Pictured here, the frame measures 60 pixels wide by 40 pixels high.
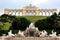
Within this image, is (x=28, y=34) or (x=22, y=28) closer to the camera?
(x=28, y=34)

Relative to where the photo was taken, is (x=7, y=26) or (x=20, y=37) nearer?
(x=20, y=37)

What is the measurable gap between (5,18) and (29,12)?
94.6 ft

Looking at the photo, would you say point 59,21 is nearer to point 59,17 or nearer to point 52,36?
point 59,17

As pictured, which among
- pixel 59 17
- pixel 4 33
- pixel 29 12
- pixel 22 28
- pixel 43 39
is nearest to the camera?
pixel 43 39

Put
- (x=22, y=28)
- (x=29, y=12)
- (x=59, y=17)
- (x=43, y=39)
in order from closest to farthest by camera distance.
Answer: (x=43, y=39), (x=22, y=28), (x=59, y=17), (x=29, y=12)

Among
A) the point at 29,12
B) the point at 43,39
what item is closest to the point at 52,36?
the point at 43,39

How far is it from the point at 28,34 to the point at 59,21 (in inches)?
546

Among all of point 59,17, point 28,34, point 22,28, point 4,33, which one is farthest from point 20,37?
point 59,17

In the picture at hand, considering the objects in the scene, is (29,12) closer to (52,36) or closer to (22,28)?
(22,28)

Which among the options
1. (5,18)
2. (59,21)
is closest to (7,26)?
(5,18)

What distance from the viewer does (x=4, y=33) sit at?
149ft

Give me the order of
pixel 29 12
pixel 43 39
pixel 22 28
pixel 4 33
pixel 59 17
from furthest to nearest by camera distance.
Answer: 1. pixel 29 12
2. pixel 59 17
3. pixel 22 28
4. pixel 4 33
5. pixel 43 39

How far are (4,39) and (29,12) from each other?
4844 cm

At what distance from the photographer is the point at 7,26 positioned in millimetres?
54188
